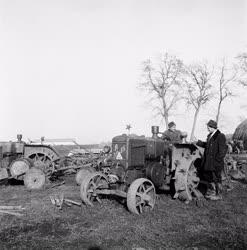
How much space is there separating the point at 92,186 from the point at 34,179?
10.8 ft

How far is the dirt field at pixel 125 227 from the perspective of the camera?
475 centimetres

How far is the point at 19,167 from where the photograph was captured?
35.4 ft

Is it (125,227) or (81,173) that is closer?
(125,227)

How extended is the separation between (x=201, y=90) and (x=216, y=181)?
1072 inches

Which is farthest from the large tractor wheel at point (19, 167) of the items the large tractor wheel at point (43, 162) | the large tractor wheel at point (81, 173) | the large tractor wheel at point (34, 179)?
the large tractor wheel at point (81, 173)

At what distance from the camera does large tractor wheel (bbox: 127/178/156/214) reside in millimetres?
6449

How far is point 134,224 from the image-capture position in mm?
5750

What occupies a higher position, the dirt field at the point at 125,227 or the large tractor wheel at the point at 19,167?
the large tractor wheel at the point at 19,167

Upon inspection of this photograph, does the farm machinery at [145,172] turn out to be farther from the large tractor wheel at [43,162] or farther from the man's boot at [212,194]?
the large tractor wheel at [43,162]

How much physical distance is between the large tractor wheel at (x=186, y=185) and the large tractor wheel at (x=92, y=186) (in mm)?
1687

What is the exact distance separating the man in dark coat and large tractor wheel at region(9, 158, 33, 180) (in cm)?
567

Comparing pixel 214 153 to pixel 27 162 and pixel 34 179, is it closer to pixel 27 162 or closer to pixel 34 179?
pixel 34 179

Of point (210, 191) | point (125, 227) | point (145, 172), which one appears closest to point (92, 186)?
point (145, 172)

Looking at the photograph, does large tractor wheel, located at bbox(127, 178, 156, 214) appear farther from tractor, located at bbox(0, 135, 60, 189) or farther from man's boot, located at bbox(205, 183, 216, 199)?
tractor, located at bbox(0, 135, 60, 189)
